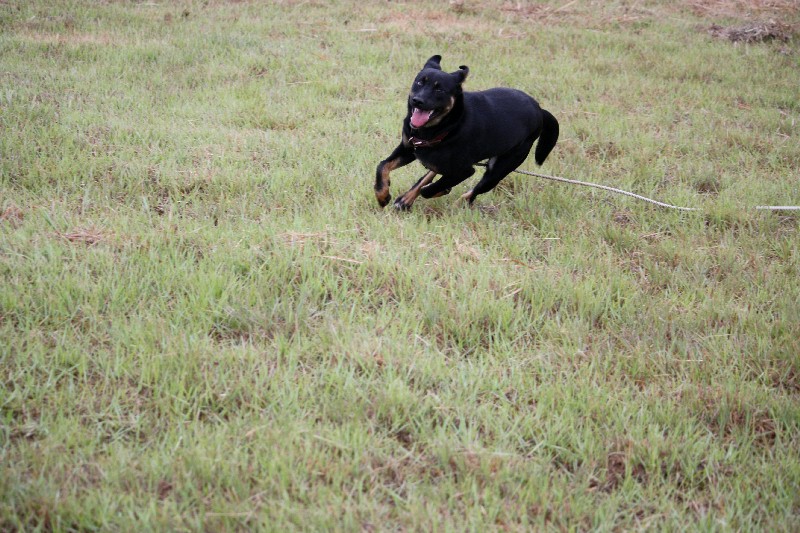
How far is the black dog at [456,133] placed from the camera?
455 centimetres

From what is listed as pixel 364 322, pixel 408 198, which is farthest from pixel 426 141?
pixel 364 322

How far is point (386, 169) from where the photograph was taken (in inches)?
183

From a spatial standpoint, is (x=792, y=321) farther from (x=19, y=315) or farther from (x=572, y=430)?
(x=19, y=315)

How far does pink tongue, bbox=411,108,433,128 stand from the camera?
450 cm

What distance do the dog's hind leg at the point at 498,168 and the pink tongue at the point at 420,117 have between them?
2.51 ft

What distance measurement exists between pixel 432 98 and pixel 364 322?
5.80 feet

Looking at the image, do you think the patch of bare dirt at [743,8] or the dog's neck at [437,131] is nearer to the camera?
the dog's neck at [437,131]

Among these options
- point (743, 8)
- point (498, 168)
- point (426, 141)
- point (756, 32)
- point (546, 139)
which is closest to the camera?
point (426, 141)

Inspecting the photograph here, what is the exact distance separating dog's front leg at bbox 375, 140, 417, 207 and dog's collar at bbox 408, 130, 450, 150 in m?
0.06

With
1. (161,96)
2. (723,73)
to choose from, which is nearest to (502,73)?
(723,73)

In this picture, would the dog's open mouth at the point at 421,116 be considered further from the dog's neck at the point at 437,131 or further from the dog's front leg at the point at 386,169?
the dog's front leg at the point at 386,169

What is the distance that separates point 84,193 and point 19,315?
1576mm

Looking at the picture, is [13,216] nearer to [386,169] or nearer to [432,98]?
[386,169]

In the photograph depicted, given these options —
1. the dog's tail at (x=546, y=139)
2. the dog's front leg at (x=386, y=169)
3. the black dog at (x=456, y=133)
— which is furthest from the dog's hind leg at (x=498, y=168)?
the dog's front leg at (x=386, y=169)
